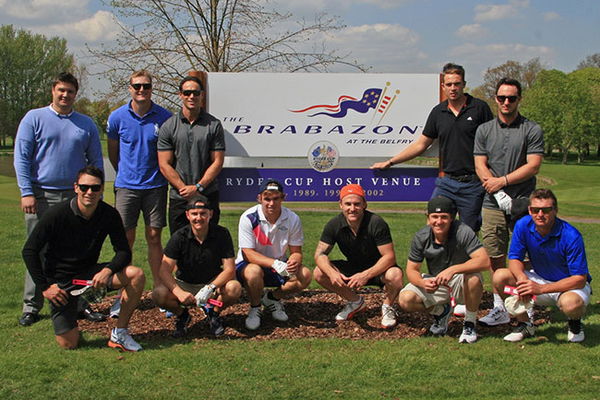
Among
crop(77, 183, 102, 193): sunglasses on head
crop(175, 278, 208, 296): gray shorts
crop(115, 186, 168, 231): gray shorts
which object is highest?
crop(77, 183, 102, 193): sunglasses on head

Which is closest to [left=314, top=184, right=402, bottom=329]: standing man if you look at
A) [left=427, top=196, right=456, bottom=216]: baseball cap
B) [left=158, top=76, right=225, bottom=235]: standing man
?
[left=427, top=196, right=456, bottom=216]: baseball cap

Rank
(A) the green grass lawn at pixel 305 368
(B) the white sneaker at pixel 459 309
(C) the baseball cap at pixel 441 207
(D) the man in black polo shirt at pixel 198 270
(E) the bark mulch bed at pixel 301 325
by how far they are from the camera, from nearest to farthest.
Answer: (A) the green grass lawn at pixel 305 368 < (C) the baseball cap at pixel 441 207 < (D) the man in black polo shirt at pixel 198 270 < (E) the bark mulch bed at pixel 301 325 < (B) the white sneaker at pixel 459 309

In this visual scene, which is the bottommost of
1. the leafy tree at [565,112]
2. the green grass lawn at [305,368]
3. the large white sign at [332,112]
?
the green grass lawn at [305,368]

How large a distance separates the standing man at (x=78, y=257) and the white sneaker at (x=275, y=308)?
59.6 inches

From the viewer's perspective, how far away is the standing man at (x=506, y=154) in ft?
19.7

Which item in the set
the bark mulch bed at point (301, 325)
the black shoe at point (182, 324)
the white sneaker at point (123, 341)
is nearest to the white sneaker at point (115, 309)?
the bark mulch bed at point (301, 325)

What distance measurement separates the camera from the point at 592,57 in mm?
90500

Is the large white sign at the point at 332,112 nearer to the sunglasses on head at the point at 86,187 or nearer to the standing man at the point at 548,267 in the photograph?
the standing man at the point at 548,267

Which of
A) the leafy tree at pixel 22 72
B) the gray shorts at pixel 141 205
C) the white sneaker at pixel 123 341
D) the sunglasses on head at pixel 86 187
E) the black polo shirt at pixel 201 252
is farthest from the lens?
the leafy tree at pixel 22 72

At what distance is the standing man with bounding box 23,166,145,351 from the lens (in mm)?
5277

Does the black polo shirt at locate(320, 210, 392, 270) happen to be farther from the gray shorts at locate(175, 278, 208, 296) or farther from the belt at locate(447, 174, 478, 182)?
the gray shorts at locate(175, 278, 208, 296)

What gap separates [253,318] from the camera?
20.1 ft

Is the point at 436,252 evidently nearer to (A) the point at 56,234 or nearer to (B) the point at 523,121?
(B) the point at 523,121

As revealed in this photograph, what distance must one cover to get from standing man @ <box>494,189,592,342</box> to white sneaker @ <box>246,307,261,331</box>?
90.0 inches
